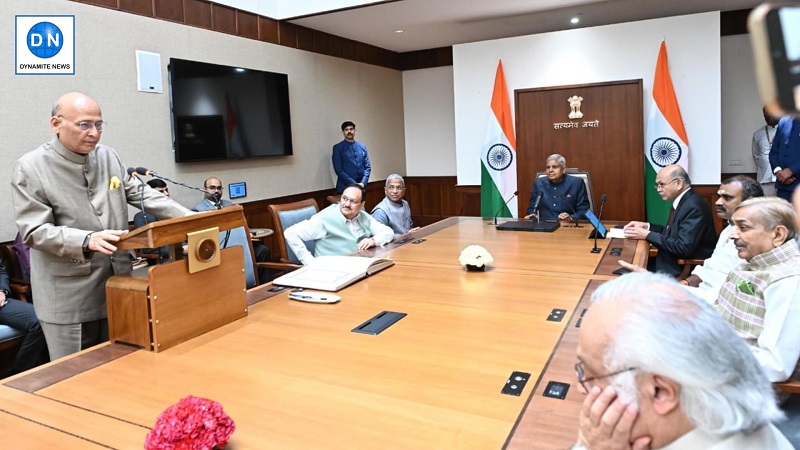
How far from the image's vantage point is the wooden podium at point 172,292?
170cm

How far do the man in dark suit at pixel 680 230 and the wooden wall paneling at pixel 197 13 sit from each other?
158 inches

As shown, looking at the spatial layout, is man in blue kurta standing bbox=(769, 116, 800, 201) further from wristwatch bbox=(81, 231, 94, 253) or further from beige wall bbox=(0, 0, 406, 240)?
wristwatch bbox=(81, 231, 94, 253)

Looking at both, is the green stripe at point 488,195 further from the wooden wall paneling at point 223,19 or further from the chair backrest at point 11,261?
the chair backrest at point 11,261

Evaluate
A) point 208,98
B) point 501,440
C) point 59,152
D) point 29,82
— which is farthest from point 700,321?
point 208,98

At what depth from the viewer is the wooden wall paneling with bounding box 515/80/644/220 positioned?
603cm

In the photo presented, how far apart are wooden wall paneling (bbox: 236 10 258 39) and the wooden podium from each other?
4086 mm

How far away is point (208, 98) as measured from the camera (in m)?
5.14

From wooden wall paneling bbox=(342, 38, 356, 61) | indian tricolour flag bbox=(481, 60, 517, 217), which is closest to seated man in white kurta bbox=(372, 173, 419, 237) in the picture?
indian tricolour flag bbox=(481, 60, 517, 217)

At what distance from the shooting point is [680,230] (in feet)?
10.7

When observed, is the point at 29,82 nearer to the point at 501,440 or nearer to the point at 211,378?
the point at 211,378

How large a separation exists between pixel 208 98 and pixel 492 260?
3.52 m

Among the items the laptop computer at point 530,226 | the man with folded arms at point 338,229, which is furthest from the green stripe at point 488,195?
the man with folded arms at point 338,229

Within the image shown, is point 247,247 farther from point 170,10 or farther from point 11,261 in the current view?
point 170,10

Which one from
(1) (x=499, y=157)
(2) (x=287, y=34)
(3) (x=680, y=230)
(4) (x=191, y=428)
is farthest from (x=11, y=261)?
(1) (x=499, y=157)
